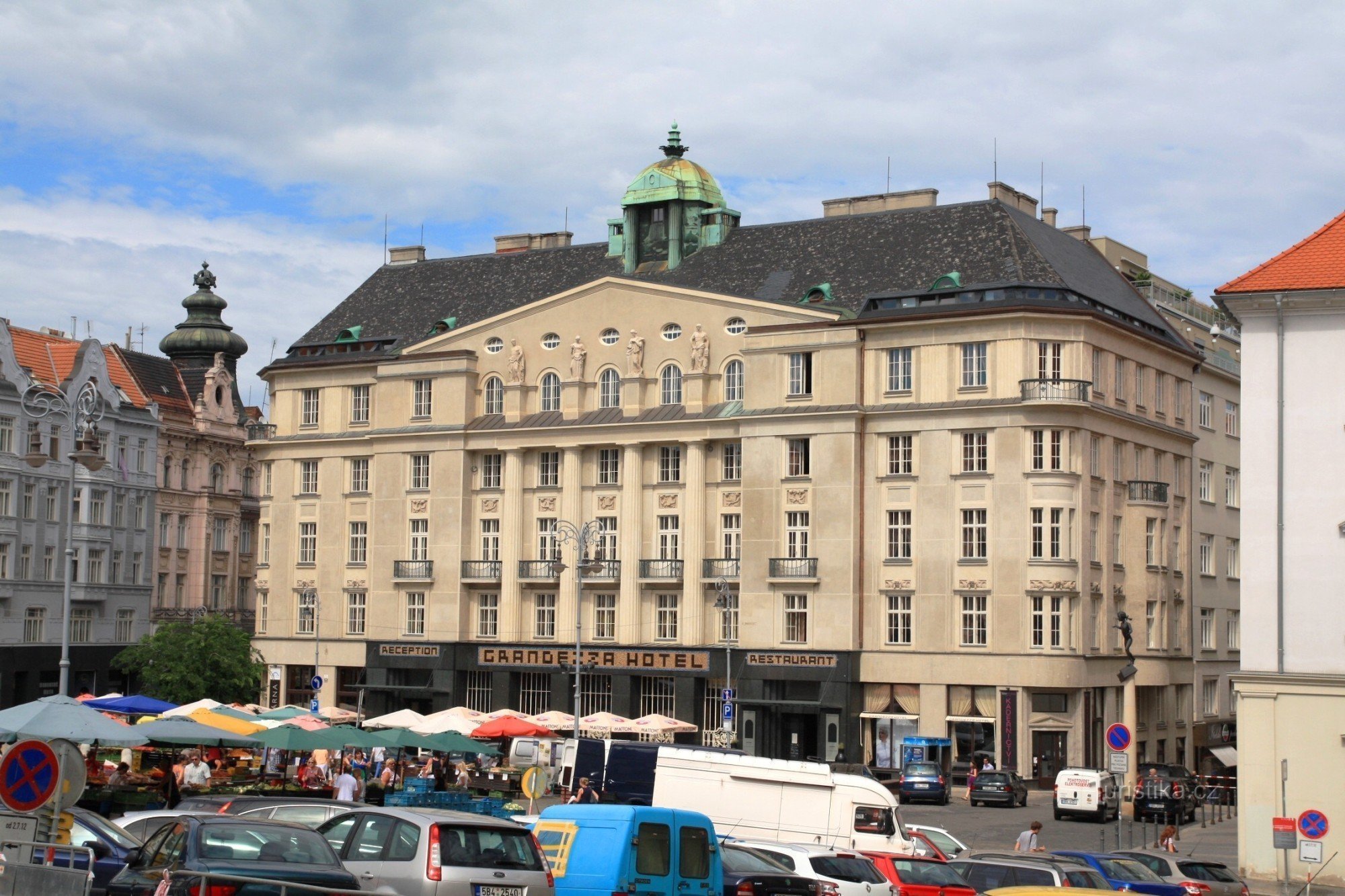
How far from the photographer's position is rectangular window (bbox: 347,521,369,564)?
272ft

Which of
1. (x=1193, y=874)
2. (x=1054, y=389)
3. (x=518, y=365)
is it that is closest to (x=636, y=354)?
(x=518, y=365)

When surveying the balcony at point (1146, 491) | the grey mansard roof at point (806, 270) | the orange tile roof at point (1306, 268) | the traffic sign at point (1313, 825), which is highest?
the grey mansard roof at point (806, 270)

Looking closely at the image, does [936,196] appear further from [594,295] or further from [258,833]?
[258,833]

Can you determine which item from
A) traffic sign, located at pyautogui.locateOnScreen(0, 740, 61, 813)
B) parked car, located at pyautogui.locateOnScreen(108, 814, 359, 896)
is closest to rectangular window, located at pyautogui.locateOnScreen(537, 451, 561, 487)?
parked car, located at pyautogui.locateOnScreen(108, 814, 359, 896)

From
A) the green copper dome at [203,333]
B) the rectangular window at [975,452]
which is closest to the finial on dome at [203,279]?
the green copper dome at [203,333]

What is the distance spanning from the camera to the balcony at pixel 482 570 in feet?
260

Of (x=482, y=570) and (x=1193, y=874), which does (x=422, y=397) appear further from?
(x=1193, y=874)

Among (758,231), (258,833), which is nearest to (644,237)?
(758,231)

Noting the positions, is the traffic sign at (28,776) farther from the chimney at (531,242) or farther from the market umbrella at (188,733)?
the chimney at (531,242)

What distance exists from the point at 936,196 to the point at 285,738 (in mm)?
44615

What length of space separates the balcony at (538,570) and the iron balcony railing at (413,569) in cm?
425

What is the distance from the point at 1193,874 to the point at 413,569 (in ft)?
172

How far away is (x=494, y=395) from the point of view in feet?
266

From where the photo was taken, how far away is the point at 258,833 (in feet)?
64.2
